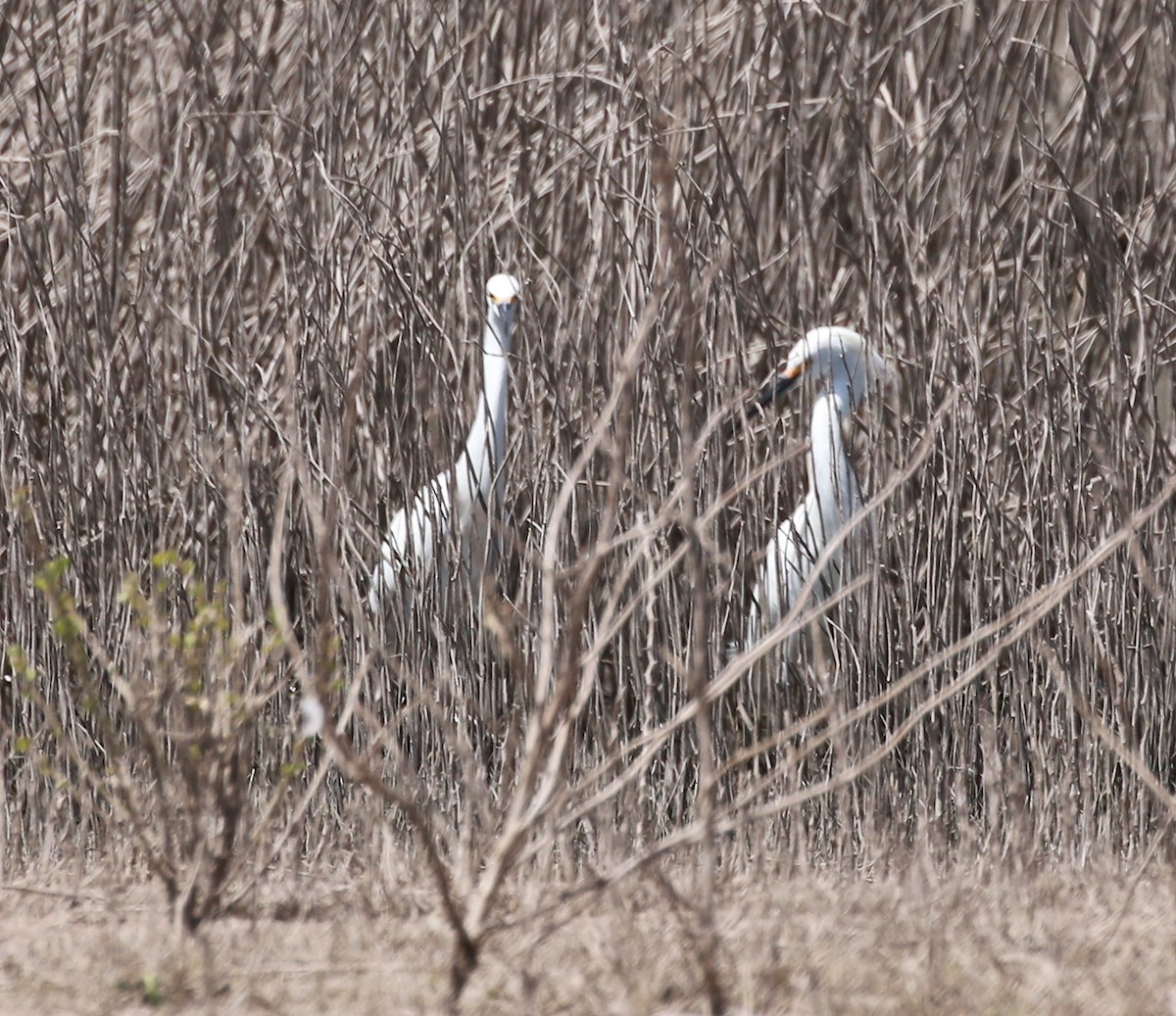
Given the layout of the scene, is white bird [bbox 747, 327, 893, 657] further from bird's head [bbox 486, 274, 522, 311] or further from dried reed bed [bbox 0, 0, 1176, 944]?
bird's head [bbox 486, 274, 522, 311]

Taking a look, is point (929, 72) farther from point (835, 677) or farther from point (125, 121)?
point (125, 121)

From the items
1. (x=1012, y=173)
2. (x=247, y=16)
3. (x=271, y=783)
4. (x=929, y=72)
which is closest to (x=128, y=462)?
(x=271, y=783)

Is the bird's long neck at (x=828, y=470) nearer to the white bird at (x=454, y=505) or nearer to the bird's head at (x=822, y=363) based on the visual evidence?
Result: the bird's head at (x=822, y=363)

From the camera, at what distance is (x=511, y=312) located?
9.53 ft

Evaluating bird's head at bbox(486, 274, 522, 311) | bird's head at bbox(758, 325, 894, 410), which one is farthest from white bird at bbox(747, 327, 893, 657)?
bird's head at bbox(486, 274, 522, 311)

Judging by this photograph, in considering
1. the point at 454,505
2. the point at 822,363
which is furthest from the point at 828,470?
the point at 454,505

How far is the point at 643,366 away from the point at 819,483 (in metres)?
0.56

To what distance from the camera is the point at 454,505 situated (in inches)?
105

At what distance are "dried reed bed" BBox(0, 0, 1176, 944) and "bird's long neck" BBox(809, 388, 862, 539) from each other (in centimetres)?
9

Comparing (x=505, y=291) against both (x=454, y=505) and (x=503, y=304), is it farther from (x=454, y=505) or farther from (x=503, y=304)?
(x=454, y=505)

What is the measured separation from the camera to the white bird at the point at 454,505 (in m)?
2.75

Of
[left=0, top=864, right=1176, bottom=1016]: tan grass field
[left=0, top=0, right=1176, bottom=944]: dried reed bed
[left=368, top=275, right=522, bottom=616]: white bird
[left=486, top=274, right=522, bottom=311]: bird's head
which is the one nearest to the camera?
[left=0, top=864, right=1176, bottom=1016]: tan grass field

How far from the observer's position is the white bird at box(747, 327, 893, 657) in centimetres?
271

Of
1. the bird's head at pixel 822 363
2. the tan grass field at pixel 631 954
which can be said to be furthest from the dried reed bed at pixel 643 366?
the tan grass field at pixel 631 954
